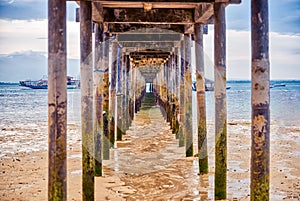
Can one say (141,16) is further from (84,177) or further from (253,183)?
(253,183)

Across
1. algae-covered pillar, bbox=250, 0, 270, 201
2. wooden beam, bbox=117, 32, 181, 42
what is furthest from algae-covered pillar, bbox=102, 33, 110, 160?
algae-covered pillar, bbox=250, 0, 270, 201

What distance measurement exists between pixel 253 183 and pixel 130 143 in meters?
7.20

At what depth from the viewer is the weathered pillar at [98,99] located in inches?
268

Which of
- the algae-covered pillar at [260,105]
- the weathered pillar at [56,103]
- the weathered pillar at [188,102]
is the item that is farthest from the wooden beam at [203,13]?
the weathered pillar at [56,103]

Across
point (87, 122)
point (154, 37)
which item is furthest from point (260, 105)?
point (154, 37)

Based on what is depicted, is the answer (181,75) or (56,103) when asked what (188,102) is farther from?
(56,103)

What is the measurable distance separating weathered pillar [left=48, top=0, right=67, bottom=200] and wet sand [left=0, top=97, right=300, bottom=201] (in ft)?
6.02

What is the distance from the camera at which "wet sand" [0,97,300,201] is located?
580cm

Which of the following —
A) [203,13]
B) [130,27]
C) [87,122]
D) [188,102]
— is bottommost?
[87,122]

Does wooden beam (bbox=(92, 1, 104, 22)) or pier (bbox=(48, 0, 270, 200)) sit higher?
wooden beam (bbox=(92, 1, 104, 22))

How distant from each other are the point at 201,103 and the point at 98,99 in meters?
1.89

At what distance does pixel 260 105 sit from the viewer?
380 centimetres

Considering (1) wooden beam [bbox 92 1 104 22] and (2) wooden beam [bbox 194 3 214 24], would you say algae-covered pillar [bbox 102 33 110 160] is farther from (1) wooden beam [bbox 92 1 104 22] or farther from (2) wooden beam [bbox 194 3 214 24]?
(2) wooden beam [bbox 194 3 214 24]

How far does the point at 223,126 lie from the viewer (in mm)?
5473
